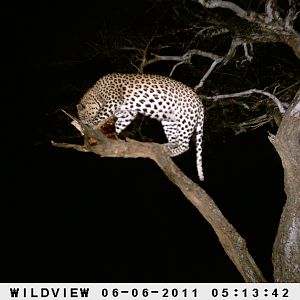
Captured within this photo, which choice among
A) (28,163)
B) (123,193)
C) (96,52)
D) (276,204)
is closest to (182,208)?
(123,193)

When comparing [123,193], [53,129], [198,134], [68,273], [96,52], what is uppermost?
[96,52]

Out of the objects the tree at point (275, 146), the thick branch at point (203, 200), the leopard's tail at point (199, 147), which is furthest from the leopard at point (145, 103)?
the tree at point (275, 146)

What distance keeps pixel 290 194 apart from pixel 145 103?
1.87m

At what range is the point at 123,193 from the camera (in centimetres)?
1700

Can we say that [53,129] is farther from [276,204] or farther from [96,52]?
[276,204]

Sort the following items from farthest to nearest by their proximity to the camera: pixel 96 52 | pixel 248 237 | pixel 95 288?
pixel 248 237
pixel 96 52
pixel 95 288

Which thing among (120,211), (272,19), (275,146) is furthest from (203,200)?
(120,211)

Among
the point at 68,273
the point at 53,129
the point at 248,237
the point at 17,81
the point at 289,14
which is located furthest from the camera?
the point at 248,237

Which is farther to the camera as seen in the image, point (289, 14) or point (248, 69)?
point (248, 69)

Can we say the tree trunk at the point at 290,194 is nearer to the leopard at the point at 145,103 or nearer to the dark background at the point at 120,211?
the leopard at the point at 145,103

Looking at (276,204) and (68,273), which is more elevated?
(276,204)

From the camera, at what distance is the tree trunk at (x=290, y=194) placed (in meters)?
6.40

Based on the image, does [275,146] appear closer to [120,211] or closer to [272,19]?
[272,19]

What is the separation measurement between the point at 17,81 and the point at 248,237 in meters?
7.90
